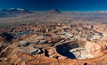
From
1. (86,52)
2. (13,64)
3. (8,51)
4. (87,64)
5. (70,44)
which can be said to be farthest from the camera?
(70,44)

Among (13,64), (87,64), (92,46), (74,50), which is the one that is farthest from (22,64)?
(92,46)

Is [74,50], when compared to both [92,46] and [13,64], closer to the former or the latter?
[92,46]

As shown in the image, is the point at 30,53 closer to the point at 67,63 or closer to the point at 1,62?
the point at 1,62

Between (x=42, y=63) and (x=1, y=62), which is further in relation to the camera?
(x=1, y=62)

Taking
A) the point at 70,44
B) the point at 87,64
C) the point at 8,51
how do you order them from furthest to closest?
the point at 70,44 < the point at 8,51 < the point at 87,64

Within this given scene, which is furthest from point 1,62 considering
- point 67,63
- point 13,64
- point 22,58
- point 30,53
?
point 67,63

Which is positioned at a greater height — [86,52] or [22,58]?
[22,58]
